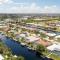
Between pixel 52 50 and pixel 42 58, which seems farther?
pixel 52 50

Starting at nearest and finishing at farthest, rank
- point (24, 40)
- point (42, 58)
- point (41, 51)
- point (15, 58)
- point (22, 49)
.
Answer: point (15, 58) < point (42, 58) < point (41, 51) < point (22, 49) < point (24, 40)

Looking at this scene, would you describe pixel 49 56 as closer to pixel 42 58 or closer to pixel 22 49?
pixel 42 58

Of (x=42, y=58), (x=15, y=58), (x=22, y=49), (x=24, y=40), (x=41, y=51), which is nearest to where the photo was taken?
(x=15, y=58)

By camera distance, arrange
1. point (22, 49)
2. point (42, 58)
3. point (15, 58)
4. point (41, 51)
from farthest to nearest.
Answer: point (22, 49) → point (41, 51) → point (42, 58) → point (15, 58)

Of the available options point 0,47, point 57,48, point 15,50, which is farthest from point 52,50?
point 0,47

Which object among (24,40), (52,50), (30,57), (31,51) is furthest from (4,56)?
(24,40)

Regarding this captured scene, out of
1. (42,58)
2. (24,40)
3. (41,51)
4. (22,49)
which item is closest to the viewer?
(42,58)

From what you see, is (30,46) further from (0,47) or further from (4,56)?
(4,56)

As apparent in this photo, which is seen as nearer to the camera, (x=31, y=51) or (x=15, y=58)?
(x=15, y=58)
